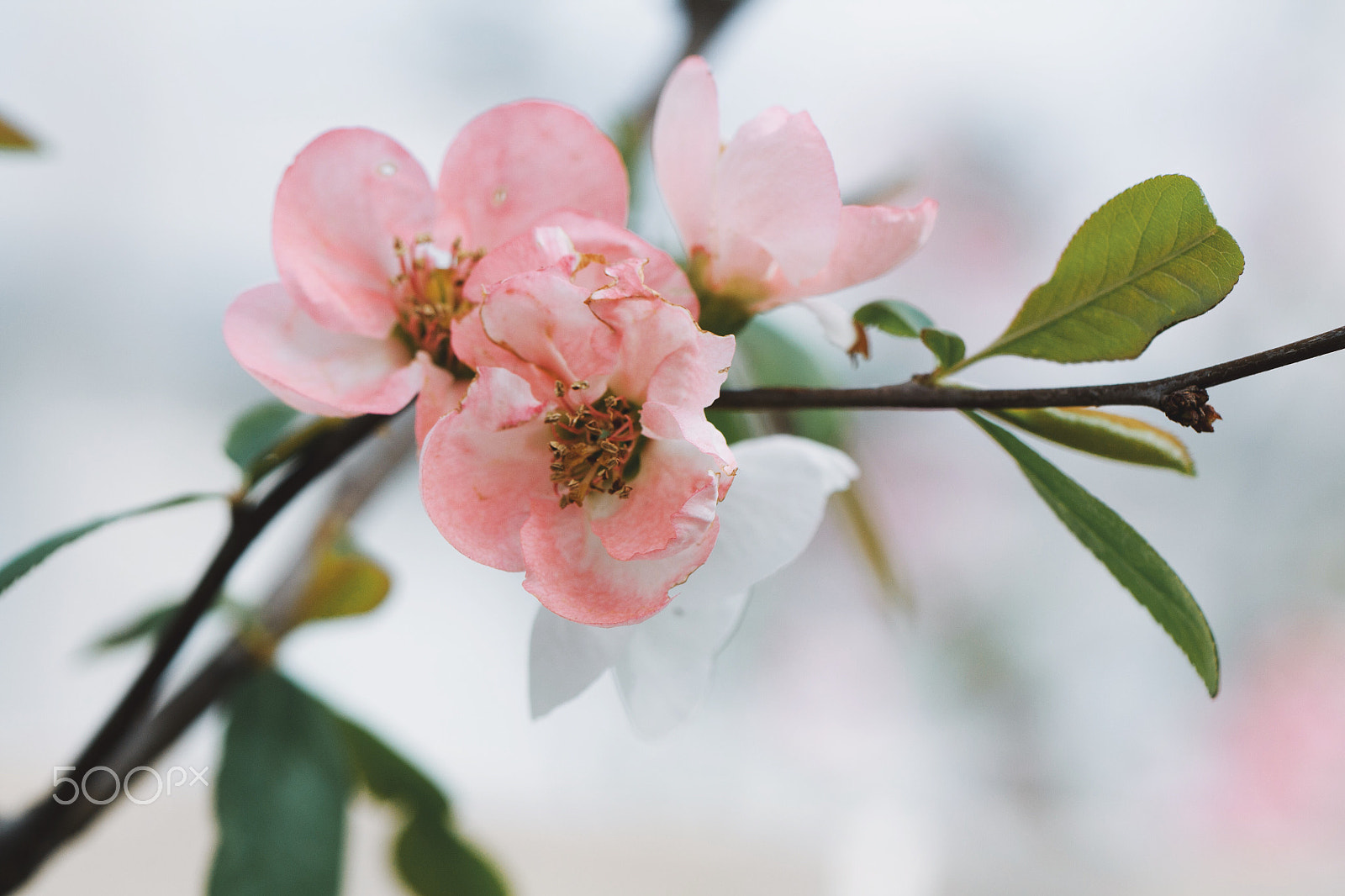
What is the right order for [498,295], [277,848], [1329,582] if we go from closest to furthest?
[498,295]
[277,848]
[1329,582]

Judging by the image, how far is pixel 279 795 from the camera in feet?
0.83

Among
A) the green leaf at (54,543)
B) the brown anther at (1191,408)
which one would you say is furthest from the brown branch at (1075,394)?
the green leaf at (54,543)

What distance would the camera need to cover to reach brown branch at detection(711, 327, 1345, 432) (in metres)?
0.12

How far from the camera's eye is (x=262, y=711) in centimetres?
27

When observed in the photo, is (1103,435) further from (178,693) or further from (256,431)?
(178,693)

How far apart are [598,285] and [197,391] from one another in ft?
3.02

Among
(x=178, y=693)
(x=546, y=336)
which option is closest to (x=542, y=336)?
(x=546, y=336)

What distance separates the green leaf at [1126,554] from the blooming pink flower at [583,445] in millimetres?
54

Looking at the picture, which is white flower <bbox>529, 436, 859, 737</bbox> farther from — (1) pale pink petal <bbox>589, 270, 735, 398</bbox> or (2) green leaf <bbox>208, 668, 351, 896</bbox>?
(2) green leaf <bbox>208, 668, 351, 896</bbox>

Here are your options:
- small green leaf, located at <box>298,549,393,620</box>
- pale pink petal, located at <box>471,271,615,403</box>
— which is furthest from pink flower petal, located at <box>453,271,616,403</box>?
small green leaf, located at <box>298,549,393,620</box>

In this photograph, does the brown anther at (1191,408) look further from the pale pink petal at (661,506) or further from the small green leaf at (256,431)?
the small green leaf at (256,431)

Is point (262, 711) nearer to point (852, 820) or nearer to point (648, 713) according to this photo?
point (648, 713)

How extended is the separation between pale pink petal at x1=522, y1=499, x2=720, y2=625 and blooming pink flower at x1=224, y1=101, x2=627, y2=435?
35 mm

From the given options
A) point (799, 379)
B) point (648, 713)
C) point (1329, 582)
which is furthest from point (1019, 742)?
point (648, 713)
